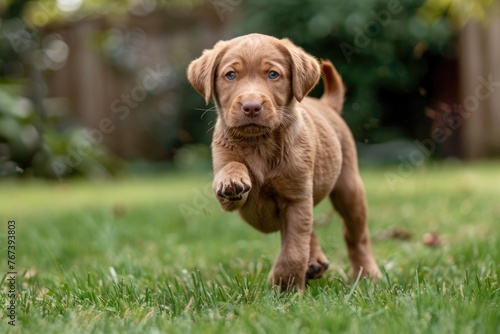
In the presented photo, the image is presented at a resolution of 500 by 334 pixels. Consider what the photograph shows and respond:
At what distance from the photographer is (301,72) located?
2908 millimetres

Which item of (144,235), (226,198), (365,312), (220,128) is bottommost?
(144,235)

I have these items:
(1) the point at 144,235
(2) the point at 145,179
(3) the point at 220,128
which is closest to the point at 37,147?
(2) the point at 145,179

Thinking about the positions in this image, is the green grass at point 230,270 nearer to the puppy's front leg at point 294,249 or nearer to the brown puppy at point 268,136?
the puppy's front leg at point 294,249

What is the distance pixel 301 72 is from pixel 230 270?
1.14 meters

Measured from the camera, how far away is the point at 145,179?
10984mm

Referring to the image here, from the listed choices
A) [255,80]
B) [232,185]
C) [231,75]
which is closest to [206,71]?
[231,75]

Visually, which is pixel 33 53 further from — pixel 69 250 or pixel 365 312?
pixel 365 312

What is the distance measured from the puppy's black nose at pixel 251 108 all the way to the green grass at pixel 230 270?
0.67 m

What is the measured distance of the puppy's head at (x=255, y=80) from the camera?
270cm

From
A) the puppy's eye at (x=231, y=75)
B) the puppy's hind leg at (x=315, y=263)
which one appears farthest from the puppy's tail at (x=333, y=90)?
the puppy's eye at (x=231, y=75)

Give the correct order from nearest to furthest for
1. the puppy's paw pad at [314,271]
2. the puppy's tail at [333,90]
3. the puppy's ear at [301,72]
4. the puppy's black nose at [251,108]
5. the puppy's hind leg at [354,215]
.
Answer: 1. the puppy's black nose at [251,108]
2. the puppy's ear at [301,72]
3. the puppy's paw pad at [314,271]
4. the puppy's hind leg at [354,215]
5. the puppy's tail at [333,90]

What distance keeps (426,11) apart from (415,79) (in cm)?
619

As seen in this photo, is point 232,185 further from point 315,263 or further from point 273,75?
point 315,263

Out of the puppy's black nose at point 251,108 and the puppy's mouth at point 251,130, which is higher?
the puppy's black nose at point 251,108
